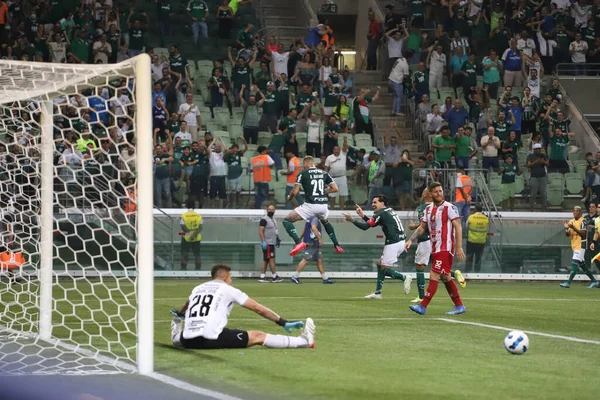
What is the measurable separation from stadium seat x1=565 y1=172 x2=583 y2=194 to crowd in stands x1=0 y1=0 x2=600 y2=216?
0.26 m

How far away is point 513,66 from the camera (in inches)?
1319

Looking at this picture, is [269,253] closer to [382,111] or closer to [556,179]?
[556,179]

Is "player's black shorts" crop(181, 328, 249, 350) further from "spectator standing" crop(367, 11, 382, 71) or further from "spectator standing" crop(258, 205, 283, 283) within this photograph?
"spectator standing" crop(367, 11, 382, 71)

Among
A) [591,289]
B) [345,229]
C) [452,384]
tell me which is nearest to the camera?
[452,384]

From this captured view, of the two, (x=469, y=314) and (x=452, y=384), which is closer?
(x=452, y=384)

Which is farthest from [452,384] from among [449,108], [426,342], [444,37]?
[444,37]

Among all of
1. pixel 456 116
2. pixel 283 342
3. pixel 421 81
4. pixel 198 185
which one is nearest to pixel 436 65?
pixel 421 81

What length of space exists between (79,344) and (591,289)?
16840mm

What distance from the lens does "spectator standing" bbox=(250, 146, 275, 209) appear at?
2697 centimetres

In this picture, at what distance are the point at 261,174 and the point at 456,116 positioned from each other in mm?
6902

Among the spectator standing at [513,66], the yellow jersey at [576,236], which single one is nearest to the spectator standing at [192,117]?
the yellow jersey at [576,236]

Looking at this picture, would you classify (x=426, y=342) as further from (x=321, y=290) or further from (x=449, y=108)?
(x=449, y=108)

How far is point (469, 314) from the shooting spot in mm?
15766

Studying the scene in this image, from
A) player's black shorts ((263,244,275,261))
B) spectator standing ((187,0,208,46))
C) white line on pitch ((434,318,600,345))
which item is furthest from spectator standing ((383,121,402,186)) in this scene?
white line on pitch ((434,318,600,345))
